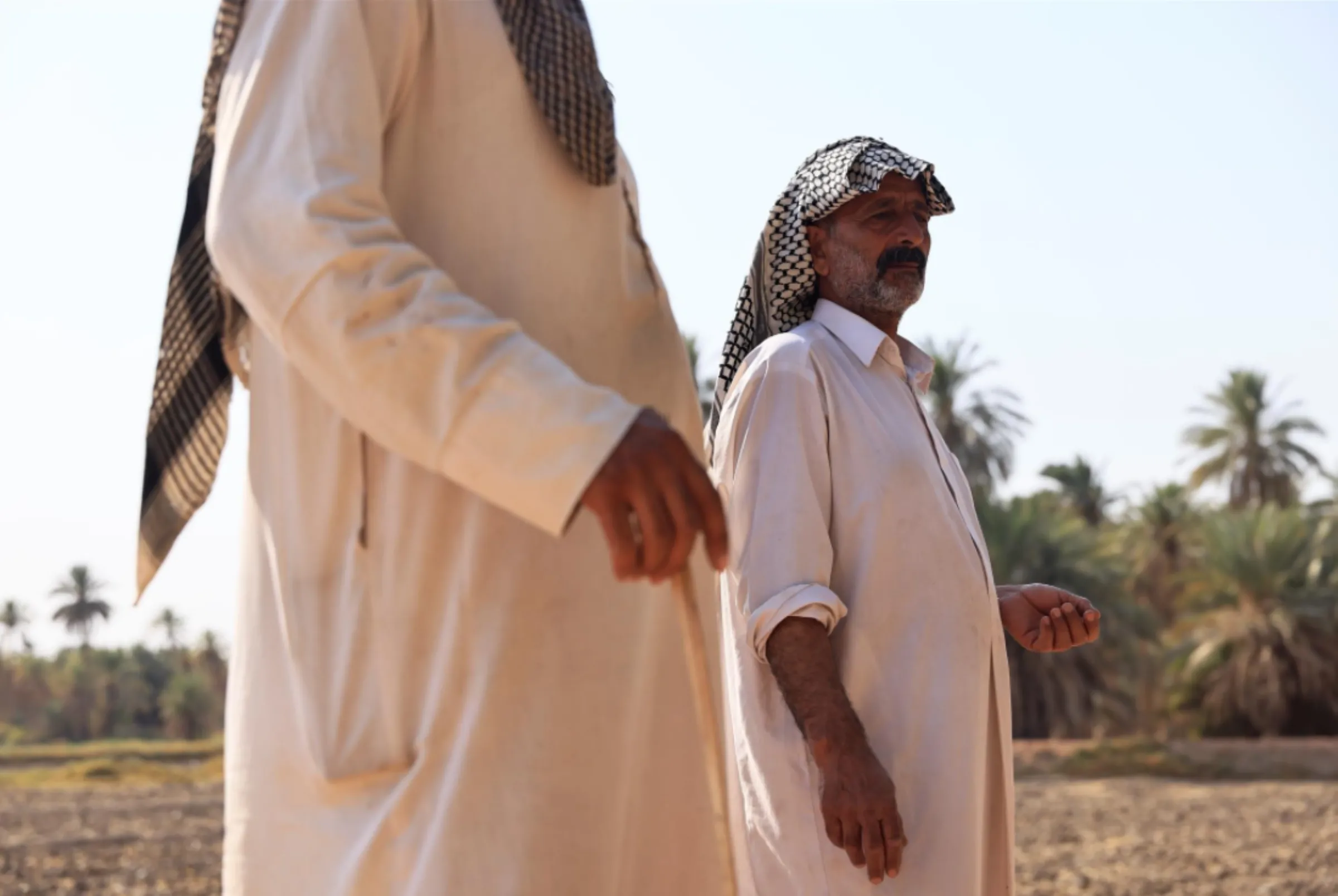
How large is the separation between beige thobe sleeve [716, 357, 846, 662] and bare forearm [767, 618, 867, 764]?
28 mm

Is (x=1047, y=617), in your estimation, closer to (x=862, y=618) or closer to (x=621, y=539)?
(x=862, y=618)

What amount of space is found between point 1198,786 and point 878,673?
2112 cm

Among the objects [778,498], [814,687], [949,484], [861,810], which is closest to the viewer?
[861,810]

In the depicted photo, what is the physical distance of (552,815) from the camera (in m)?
1.71

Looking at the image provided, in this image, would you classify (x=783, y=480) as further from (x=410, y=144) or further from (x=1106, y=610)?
(x=1106, y=610)

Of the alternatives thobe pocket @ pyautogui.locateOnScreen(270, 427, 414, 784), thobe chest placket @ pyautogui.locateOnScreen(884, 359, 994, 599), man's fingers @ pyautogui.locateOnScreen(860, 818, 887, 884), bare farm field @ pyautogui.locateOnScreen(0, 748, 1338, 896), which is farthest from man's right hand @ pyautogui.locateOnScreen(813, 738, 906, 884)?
bare farm field @ pyautogui.locateOnScreen(0, 748, 1338, 896)

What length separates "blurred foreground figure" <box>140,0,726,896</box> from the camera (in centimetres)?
153

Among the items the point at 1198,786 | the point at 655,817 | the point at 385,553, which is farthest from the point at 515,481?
the point at 1198,786

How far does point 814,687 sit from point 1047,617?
0.67 m

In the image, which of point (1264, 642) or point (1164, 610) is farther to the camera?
point (1164, 610)

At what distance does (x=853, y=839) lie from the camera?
108 inches

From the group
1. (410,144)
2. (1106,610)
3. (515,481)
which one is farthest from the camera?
(1106,610)

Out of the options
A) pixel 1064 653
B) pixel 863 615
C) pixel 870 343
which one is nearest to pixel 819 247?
pixel 870 343

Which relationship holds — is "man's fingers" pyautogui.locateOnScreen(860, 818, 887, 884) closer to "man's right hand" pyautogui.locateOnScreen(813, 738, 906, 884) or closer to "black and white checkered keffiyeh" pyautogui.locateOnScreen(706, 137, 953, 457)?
"man's right hand" pyautogui.locateOnScreen(813, 738, 906, 884)
